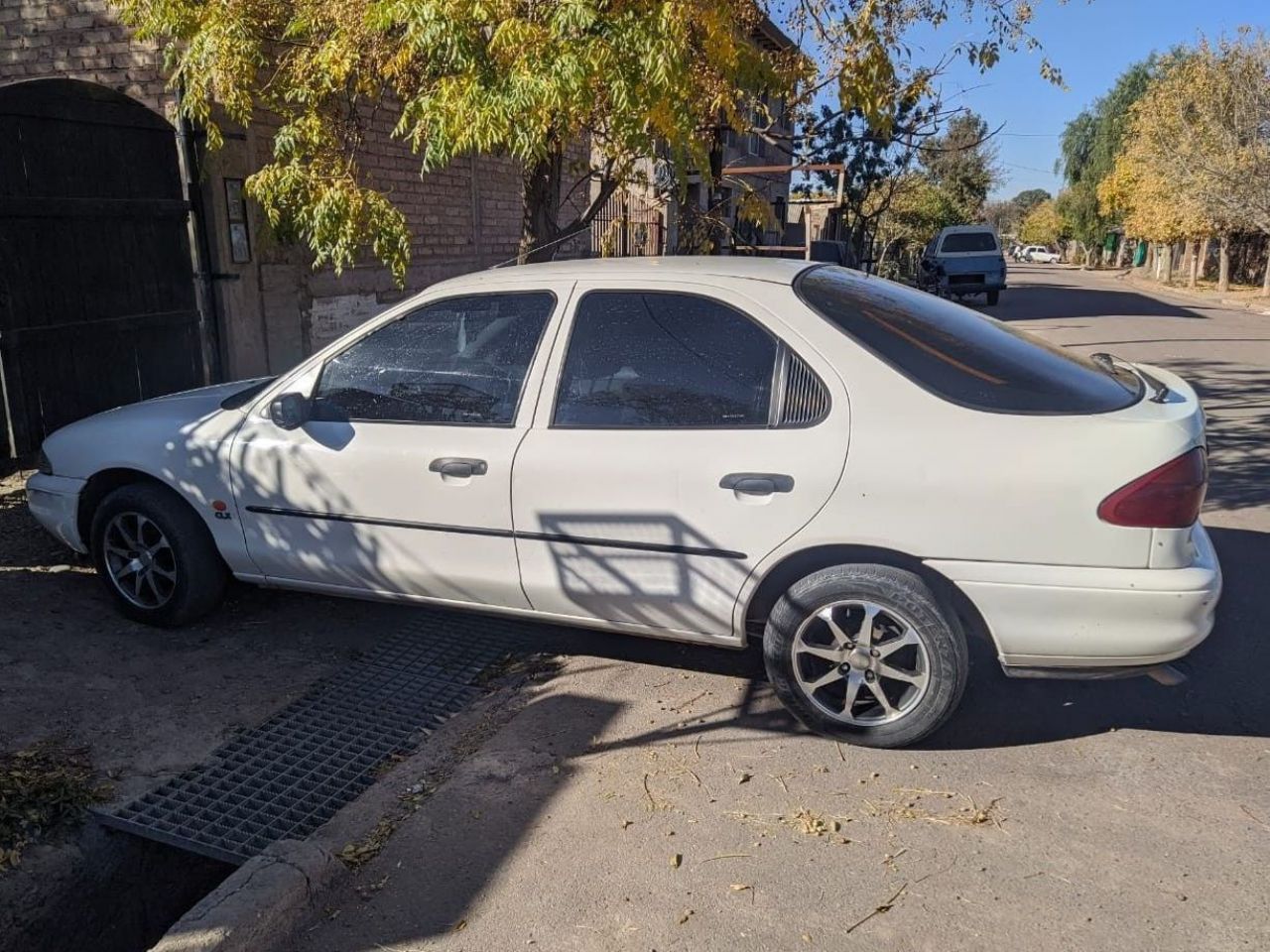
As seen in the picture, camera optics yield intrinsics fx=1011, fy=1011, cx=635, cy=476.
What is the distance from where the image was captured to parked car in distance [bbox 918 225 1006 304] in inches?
1008

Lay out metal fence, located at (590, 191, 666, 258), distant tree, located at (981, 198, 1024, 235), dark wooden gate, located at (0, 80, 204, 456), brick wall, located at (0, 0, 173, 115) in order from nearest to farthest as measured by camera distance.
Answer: dark wooden gate, located at (0, 80, 204, 456) < brick wall, located at (0, 0, 173, 115) < metal fence, located at (590, 191, 666, 258) < distant tree, located at (981, 198, 1024, 235)

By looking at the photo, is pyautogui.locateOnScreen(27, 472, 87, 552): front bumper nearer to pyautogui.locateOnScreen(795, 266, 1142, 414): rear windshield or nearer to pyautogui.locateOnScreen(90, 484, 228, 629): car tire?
pyautogui.locateOnScreen(90, 484, 228, 629): car tire

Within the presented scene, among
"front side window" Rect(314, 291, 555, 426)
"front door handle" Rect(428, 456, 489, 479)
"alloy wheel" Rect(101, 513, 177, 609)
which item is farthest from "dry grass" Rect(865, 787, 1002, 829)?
"alloy wheel" Rect(101, 513, 177, 609)

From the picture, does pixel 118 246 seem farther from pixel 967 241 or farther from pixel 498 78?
pixel 967 241

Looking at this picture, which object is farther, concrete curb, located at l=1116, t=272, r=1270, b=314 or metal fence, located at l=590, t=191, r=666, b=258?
concrete curb, located at l=1116, t=272, r=1270, b=314

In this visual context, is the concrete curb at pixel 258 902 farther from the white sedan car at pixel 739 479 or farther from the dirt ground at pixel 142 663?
the white sedan car at pixel 739 479

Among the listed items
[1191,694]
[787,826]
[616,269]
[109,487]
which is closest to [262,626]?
[109,487]

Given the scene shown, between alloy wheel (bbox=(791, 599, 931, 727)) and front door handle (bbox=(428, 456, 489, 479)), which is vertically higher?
front door handle (bbox=(428, 456, 489, 479))

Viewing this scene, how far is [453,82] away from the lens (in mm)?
5633

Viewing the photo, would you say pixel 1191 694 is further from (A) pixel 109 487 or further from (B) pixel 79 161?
(B) pixel 79 161

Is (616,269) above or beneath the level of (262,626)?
above

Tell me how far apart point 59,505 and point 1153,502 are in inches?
187

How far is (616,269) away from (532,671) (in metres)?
1.78

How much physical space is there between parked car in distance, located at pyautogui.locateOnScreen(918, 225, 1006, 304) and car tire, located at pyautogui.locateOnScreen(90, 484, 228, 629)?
23.1 m
